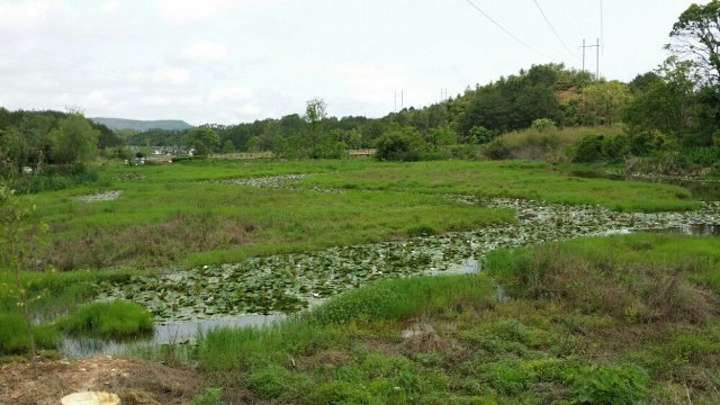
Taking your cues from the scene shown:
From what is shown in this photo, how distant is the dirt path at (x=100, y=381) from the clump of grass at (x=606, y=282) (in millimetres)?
7429

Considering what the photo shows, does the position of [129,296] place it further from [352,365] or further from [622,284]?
[622,284]

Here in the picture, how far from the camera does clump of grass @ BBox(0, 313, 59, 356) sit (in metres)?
8.91

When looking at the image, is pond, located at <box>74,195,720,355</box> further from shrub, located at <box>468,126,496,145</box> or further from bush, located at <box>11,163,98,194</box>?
shrub, located at <box>468,126,496,145</box>

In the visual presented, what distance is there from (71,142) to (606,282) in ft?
174

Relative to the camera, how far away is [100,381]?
23.2 ft

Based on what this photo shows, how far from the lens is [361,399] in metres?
6.26

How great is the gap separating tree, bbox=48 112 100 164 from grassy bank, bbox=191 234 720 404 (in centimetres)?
5010

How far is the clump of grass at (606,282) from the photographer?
995 centimetres

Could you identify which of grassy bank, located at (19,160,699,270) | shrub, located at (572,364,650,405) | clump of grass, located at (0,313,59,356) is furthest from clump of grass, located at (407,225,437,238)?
shrub, located at (572,364,650,405)

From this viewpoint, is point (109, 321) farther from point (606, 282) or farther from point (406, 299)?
point (606, 282)

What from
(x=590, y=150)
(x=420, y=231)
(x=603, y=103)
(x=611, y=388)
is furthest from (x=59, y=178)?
(x=603, y=103)

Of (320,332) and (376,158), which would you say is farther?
(376,158)

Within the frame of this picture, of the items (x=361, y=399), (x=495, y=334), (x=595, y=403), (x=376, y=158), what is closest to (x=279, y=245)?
(x=495, y=334)

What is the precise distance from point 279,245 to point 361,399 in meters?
10.7
